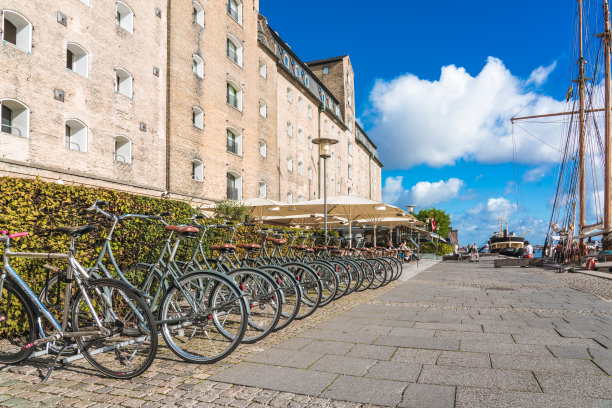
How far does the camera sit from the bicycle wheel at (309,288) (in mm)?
6637

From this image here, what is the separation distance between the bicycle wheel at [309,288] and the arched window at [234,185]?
68.1 feet

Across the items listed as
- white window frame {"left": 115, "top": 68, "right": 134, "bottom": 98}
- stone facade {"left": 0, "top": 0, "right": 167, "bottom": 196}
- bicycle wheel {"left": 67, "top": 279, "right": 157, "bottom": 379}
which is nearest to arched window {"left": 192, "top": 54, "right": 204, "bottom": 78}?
stone facade {"left": 0, "top": 0, "right": 167, "bottom": 196}

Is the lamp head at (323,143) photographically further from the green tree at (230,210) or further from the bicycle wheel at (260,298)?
the bicycle wheel at (260,298)

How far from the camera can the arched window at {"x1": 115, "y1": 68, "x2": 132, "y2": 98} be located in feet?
64.6

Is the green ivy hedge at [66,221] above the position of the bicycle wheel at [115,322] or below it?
above

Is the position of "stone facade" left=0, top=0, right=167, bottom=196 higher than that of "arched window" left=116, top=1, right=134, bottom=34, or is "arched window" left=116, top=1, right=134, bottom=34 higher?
"arched window" left=116, top=1, right=134, bottom=34

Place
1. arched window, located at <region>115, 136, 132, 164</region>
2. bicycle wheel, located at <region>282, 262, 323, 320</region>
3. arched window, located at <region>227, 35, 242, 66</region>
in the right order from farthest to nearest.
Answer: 1. arched window, located at <region>227, 35, 242, 66</region>
2. arched window, located at <region>115, 136, 132, 164</region>
3. bicycle wheel, located at <region>282, 262, 323, 320</region>

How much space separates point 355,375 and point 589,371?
82.3 inches

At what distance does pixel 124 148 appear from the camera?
19.5 m

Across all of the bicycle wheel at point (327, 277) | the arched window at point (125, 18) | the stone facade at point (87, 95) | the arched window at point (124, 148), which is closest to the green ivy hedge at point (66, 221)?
the bicycle wheel at point (327, 277)

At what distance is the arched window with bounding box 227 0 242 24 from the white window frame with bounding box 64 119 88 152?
1414 centimetres

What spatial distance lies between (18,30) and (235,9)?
15.6 meters

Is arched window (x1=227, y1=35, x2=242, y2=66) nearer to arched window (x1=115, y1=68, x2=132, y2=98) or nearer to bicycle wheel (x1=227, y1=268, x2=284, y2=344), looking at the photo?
arched window (x1=115, y1=68, x2=132, y2=98)

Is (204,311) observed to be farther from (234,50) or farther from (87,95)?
(234,50)
